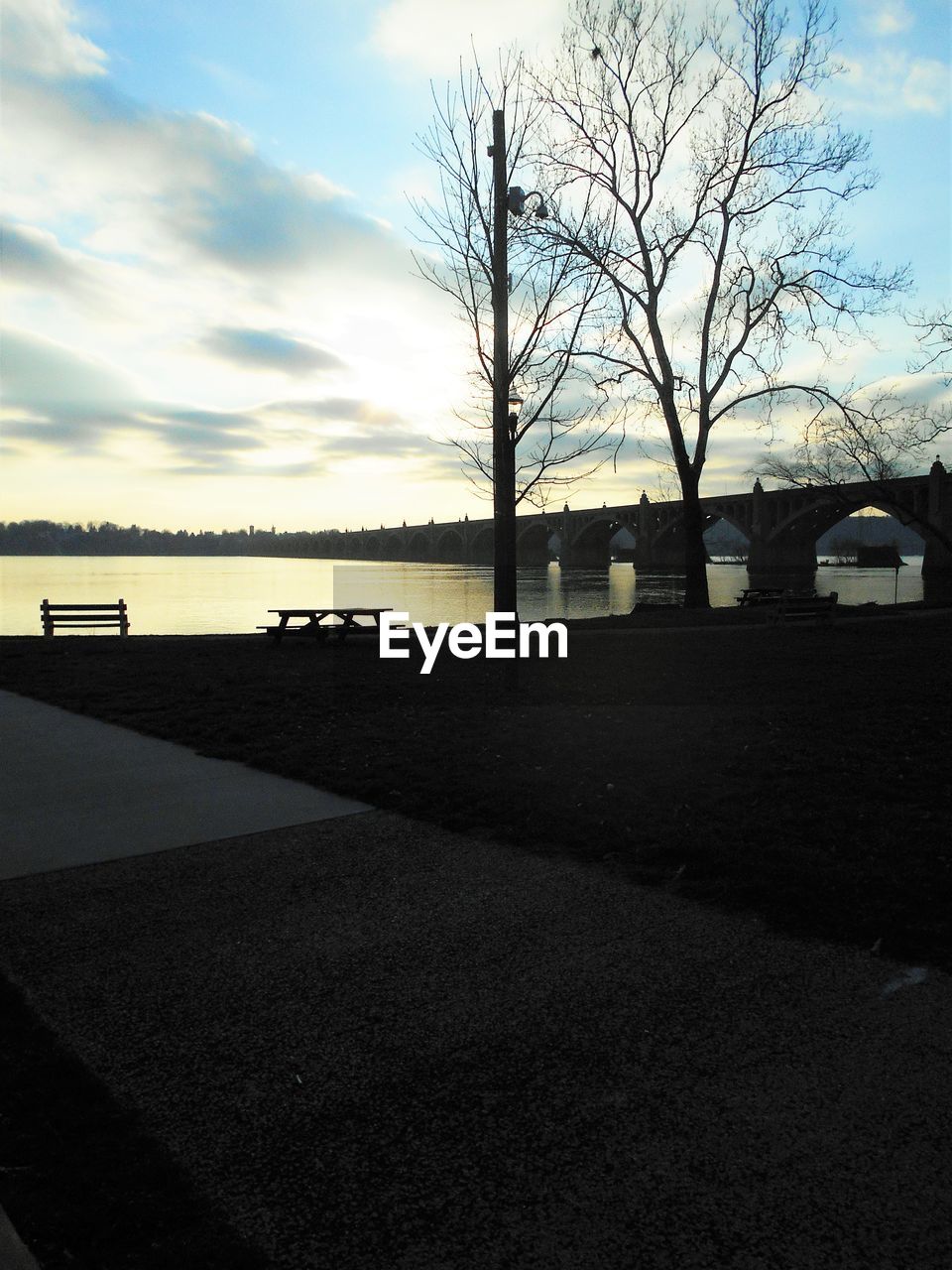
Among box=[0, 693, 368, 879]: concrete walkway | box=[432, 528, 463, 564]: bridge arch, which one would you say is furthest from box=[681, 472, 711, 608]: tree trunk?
box=[432, 528, 463, 564]: bridge arch

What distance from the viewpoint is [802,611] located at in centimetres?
2178

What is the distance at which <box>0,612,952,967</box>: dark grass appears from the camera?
474cm

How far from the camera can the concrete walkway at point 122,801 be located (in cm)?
534

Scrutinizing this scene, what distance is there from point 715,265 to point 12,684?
2240 cm

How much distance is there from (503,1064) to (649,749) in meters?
5.06

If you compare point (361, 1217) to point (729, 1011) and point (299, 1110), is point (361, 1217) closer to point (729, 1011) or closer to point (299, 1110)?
point (299, 1110)

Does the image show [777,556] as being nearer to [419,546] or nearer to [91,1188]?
[419,546]

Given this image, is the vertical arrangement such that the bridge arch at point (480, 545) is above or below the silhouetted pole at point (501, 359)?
above

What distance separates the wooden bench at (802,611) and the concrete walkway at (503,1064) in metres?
18.1

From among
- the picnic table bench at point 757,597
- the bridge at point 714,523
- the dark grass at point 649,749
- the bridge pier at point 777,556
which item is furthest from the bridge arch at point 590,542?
the dark grass at point 649,749

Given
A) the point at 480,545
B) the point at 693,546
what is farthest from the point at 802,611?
the point at 480,545

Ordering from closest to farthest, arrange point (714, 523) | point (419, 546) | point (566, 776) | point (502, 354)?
point (566, 776)
point (502, 354)
point (714, 523)
point (419, 546)

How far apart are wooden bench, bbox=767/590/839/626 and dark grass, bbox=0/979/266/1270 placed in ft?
66.5

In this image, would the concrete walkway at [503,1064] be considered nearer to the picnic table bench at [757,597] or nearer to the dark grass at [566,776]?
the dark grass at [566,776]
